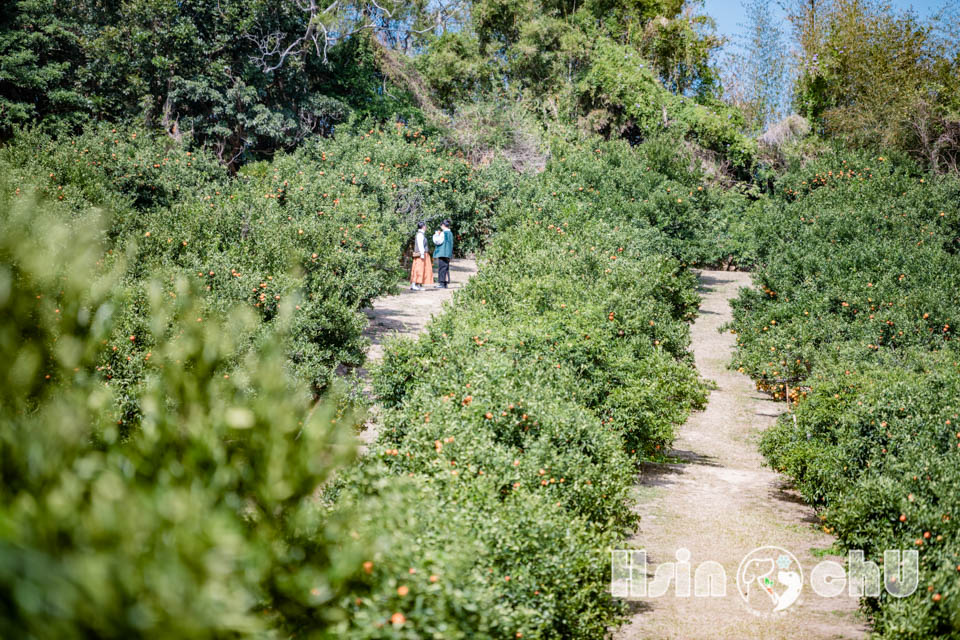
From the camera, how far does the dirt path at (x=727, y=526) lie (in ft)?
23.6

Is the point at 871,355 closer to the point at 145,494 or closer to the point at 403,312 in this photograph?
the point at 403,312

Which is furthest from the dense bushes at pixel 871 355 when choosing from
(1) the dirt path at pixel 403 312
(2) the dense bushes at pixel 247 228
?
(2) the dense bushes at pixel 247 228

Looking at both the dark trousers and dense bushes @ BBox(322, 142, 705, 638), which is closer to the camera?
dense bushes @ BBox(322, 142, 705, 638)

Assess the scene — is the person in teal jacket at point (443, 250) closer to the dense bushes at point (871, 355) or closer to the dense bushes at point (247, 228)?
the dense bushes at point (247, 228)

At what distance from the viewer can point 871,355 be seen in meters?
11.2

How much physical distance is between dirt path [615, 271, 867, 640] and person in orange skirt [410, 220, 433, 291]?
751 centimetres

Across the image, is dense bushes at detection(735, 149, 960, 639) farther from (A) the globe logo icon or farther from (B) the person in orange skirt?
(B) the person in orange skirt

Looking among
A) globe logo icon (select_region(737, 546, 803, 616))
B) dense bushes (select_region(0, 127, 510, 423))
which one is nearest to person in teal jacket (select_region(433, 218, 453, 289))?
dense bushes (select_region(0, 127, 510, 423))

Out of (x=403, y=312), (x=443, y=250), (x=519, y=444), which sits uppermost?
(x=443, y=250)

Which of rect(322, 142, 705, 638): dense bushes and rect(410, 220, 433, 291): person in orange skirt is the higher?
rect(410, 220, 433, 291): person in orange skirt

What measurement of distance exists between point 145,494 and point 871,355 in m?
10.8

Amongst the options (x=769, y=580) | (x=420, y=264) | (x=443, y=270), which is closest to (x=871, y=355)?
(x=769, y=580)

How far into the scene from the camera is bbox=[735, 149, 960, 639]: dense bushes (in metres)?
6.98

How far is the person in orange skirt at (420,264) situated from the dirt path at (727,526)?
751 centimetres
